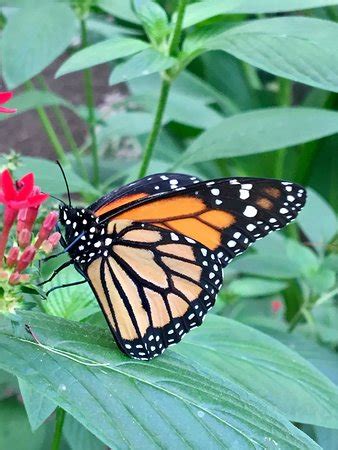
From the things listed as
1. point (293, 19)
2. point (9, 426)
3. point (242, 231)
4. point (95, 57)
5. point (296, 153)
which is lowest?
point (9, 426)

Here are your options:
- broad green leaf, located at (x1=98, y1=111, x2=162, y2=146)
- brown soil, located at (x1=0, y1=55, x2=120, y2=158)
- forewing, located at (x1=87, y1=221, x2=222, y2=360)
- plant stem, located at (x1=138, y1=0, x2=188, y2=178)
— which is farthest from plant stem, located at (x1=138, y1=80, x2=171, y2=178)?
brown soil, located at (x1=0, y1=55, x2=120, y2=158)

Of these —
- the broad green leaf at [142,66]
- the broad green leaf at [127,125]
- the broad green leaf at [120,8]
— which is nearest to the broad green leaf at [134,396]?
the broad green leaf at [142,66]

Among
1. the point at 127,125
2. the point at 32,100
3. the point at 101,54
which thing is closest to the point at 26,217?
the point at 101,54

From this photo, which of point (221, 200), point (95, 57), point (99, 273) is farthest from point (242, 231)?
point (95, 57)

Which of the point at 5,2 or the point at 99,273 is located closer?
the point at 99,273

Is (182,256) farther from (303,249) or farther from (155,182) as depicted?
(303,249)

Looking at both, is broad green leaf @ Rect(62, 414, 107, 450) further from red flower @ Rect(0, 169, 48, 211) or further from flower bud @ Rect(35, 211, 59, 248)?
red flower @ Rect(0, 169, 48, 211)

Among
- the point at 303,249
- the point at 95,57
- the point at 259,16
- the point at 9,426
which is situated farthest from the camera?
the point at 259,16
